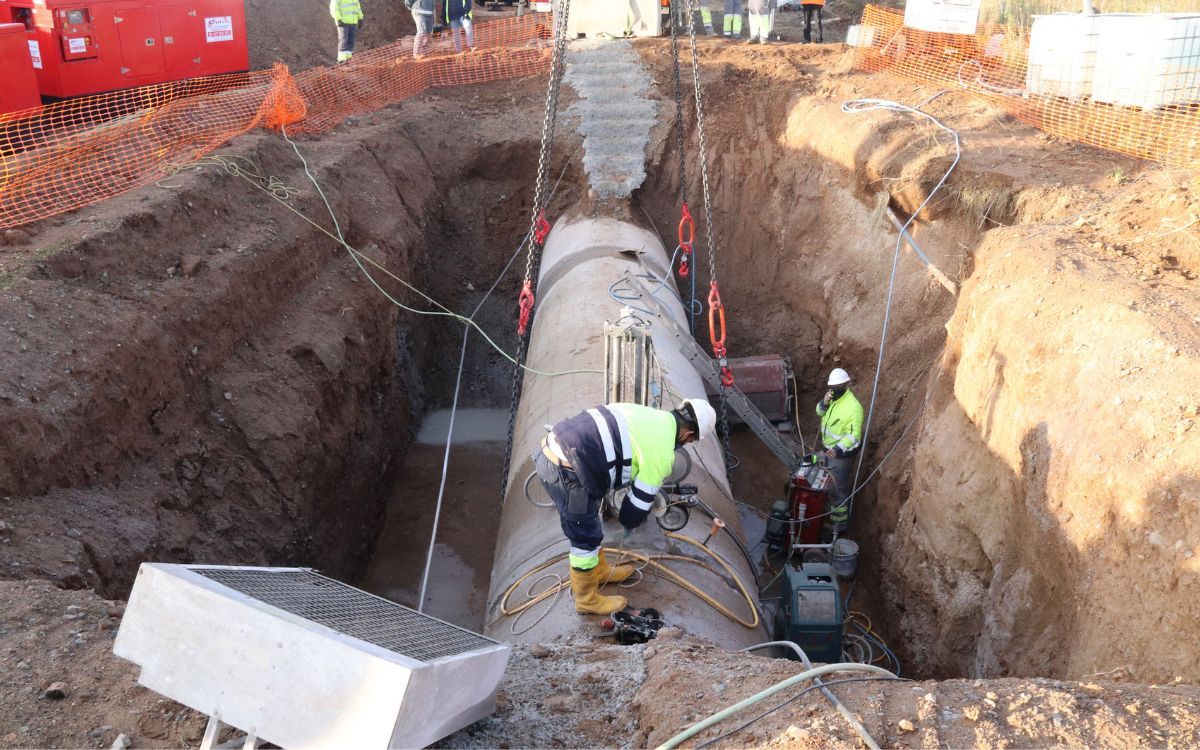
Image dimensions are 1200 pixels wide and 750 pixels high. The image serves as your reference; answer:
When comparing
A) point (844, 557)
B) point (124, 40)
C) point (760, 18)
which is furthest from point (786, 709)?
point (760, 18)

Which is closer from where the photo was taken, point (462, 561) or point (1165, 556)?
point (1165, 556)

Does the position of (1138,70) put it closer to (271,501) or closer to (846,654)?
(846,654)

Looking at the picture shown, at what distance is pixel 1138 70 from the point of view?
9820mm

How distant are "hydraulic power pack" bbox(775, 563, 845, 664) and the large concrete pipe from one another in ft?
1.43

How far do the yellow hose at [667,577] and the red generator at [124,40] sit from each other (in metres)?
10.3

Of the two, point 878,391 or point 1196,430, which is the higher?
point 1196,430

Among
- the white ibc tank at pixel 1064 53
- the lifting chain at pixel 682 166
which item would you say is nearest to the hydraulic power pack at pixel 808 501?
the lifting chain at pixel 682 166

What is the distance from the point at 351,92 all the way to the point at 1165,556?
41.9 feet

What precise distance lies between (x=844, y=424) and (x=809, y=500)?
92cm

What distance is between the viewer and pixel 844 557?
343 inches

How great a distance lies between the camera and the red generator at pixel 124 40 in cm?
1235

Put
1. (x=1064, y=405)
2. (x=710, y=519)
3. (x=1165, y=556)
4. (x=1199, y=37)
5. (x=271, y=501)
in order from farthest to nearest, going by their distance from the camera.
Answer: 1. (x=1199, y=37)
2. (x=271, y=501)
3. (x=710, y=519)
4. (x=1064, y=405)
5. (x=1165, y=556)

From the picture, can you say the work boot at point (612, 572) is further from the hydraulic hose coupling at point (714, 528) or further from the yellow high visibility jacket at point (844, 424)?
the yellow high visibility jacket at point (844, 424)

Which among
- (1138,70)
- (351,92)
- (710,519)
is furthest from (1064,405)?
(351,92)
